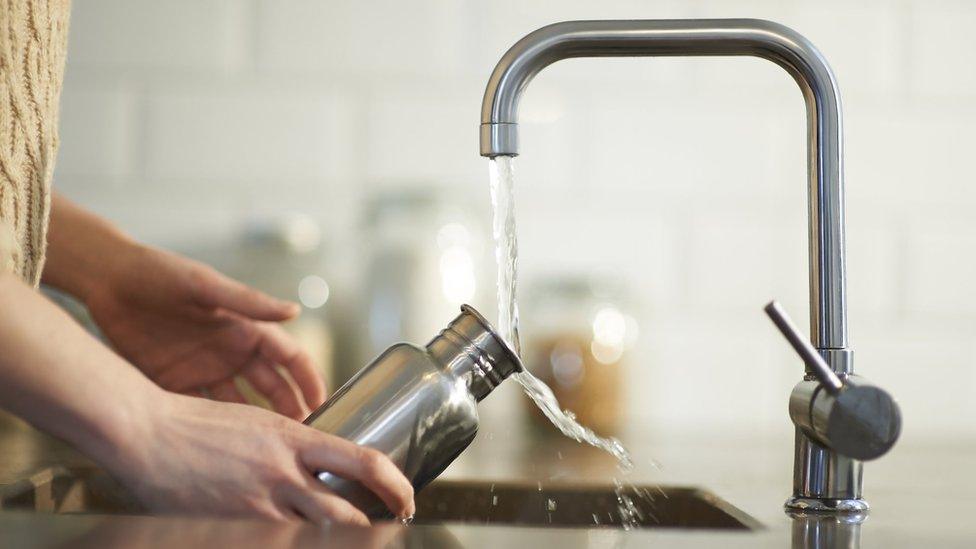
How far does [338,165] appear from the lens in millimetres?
1356

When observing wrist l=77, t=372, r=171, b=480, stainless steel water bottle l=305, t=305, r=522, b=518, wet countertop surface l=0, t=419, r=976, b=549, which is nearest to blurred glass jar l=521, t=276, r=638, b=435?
wet countertop surface l=0, t=419, r=976, b=549

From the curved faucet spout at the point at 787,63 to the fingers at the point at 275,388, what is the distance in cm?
38

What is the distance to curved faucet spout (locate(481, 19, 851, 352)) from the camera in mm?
665

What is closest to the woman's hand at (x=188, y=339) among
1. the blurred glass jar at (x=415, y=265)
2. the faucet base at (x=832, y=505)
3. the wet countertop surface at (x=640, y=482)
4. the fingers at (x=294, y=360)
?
the fingers at (x=294, y=360)

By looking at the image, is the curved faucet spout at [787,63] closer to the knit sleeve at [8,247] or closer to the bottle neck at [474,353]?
the bottle neck at [474,353]

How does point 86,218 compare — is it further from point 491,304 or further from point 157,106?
point 491,304

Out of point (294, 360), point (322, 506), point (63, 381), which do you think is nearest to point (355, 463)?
point (322, 506)

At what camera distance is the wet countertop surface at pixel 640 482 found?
0.54 metres

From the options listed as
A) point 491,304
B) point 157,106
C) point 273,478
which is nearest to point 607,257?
point 491,304

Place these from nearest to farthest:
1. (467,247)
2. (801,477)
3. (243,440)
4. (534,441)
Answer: (243,440) → (801,477) → (534,441) → (467,247)

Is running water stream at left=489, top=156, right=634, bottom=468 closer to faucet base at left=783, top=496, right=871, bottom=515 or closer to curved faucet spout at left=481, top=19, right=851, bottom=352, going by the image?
curved faucet spout at left=481, top=19, right=851, bottom=352

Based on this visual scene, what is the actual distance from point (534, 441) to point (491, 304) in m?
0.21

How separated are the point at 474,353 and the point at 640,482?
1.03 ft

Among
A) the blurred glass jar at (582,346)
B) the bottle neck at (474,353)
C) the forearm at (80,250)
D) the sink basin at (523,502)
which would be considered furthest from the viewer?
the blurred glass jar at (582,346)
